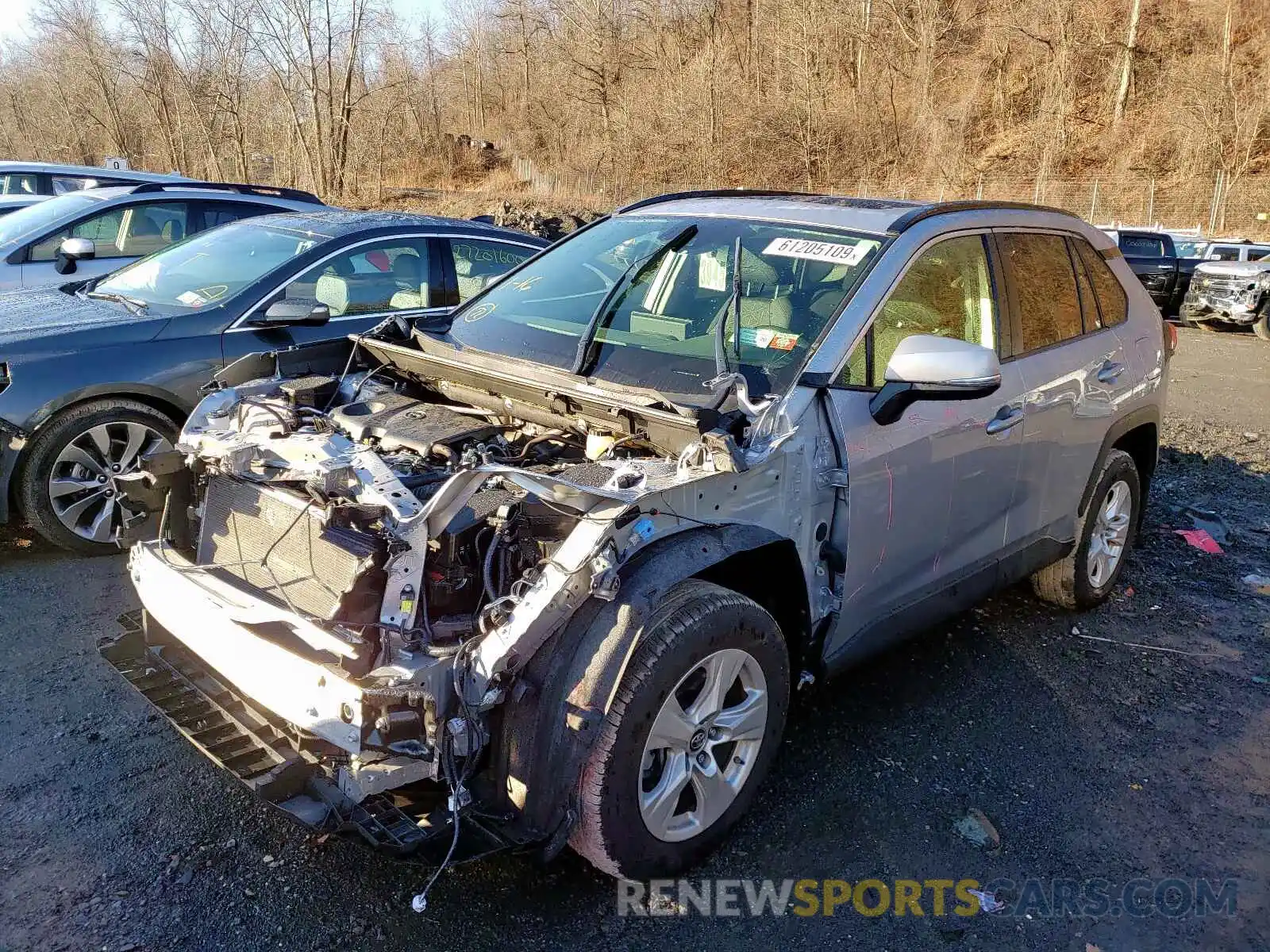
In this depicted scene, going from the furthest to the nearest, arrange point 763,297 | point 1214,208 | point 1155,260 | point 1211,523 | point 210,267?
point 1214,208 < point 1155,260 < point 1211,523 < point 210,267 < point 763,297

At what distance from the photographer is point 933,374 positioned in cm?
311

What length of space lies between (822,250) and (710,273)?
44cm

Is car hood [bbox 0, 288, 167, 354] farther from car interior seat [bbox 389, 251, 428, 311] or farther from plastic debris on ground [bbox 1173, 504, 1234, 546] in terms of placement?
plastic debris on ground [bbox 1173, 504, 1234, 546]

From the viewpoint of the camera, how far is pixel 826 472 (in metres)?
3.15

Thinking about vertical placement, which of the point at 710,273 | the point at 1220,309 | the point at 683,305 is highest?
the point at 710,273

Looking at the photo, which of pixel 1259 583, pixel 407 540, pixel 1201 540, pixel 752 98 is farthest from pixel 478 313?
pixel 752 98

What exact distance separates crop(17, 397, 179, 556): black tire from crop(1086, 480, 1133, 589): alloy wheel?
5.20 metres

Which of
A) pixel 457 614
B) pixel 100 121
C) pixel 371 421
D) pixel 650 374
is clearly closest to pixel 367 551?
pixel 457 614

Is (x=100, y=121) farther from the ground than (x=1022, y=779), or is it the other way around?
(x=100, y=121)

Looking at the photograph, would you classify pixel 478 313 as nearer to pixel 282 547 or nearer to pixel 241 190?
pixel 282 547

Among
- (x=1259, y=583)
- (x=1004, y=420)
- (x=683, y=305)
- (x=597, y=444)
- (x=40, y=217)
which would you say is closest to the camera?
(x=597, y=444)

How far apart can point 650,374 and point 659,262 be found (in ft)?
2.41

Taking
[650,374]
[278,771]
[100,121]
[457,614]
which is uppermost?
[100,121]

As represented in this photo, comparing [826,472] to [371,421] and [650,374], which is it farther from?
[371,421]
